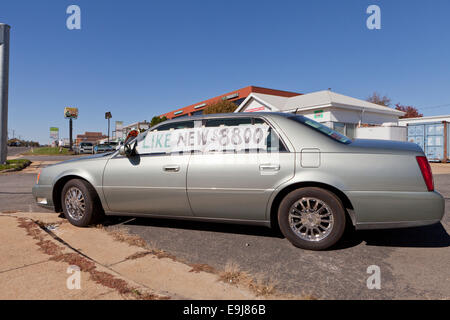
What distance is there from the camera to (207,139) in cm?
363

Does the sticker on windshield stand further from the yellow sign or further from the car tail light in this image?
the yellow sign

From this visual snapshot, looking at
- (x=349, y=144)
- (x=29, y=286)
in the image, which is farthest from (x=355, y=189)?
(x=29, y=286)

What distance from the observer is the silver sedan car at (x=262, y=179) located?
2900mm

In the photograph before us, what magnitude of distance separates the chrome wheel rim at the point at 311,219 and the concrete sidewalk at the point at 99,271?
1.11 metres

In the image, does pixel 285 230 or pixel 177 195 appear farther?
pixel 177 195

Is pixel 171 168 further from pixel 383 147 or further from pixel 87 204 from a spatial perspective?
pixel 383 147

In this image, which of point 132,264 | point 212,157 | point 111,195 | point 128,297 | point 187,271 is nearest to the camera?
point 128,297

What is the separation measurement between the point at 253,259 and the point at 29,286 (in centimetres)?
193

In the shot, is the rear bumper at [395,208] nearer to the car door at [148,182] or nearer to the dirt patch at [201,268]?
the dirt patch at [201,268]

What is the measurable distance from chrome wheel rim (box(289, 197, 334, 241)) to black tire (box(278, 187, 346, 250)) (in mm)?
15

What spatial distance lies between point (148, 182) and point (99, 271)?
54.4 inches

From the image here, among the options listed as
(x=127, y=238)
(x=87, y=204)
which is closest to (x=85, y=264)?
(x=127, y=238)

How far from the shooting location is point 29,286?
90.4 inches

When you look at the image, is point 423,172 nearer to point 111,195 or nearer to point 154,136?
point 154,136
